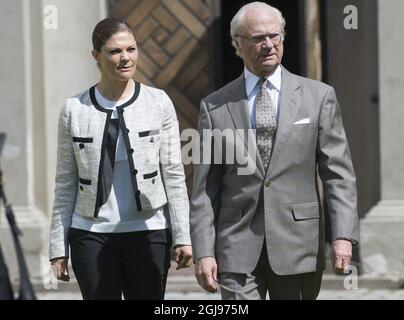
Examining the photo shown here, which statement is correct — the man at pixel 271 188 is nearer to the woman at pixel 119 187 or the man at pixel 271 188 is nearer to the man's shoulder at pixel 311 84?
the man's shoulder at pixel 311 84

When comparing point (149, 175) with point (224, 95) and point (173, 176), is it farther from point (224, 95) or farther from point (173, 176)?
point (224, 95)

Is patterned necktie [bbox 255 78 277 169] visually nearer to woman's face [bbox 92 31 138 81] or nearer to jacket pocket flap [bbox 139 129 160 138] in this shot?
jacket pocket flap [bbox 139 129 160 138]

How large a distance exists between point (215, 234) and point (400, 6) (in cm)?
472

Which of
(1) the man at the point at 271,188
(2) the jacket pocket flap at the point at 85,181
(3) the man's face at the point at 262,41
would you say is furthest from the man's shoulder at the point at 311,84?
(2) the jacket pocket flap at the point at 85,181

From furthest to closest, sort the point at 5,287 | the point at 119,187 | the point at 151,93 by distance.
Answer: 1. the point at 151,93
2. the point at 119,187
3. the point at 5,287

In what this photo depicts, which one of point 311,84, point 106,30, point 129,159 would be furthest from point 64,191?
point 311,84

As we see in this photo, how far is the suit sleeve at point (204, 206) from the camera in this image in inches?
222

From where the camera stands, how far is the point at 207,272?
5.57 metres

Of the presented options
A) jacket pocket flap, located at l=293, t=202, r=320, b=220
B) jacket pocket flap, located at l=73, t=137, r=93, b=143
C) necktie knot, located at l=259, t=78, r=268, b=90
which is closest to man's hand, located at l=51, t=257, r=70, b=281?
jacket pocket flap, located at l=73, t=137, r=93, b=143

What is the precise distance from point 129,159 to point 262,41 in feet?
2.83

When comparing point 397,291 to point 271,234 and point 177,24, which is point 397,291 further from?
point 271,234

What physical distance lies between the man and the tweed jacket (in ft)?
0.81

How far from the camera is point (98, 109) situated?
19.5 ft

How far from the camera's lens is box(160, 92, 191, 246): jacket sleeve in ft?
19.4
